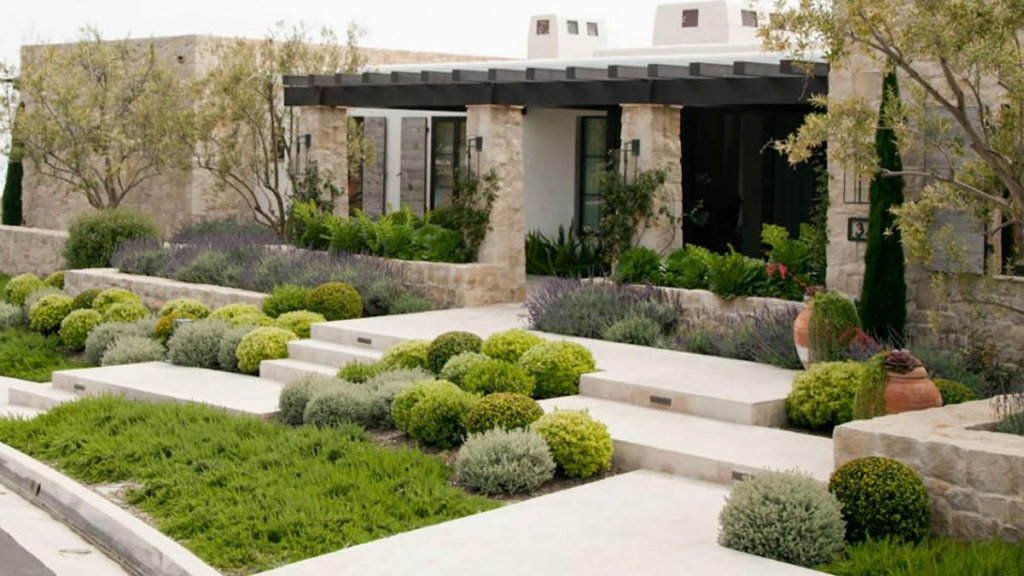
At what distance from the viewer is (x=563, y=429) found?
10125mm

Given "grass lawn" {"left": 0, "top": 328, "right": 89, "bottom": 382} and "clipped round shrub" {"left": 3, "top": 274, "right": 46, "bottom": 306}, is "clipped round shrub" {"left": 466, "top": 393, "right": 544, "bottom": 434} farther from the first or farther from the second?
"clipped round shrub" {"left": 3, "top": 274, "right": 46, "bottom": 306}

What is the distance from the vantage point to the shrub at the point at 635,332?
14.7 metres

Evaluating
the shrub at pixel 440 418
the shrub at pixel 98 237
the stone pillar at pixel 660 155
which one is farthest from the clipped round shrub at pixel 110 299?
the shrub at pixel 440 418

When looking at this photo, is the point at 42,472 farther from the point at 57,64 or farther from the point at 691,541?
the point at 57,64

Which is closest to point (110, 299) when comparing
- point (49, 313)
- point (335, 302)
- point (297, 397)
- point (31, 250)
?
point (49, 313)

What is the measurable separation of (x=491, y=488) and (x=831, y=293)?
449cm

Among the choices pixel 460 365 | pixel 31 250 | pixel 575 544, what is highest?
pixel 31 250

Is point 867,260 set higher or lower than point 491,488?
higher

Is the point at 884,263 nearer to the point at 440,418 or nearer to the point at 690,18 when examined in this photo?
the point at 440,418

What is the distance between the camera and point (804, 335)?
1254 centimetres

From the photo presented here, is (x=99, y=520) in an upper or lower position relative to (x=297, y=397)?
lower

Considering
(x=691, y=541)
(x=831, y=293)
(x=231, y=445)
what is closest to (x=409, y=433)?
(x=231, y=445)

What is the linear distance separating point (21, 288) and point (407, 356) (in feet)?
35.6

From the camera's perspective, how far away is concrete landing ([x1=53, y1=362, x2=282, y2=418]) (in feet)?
43.0
